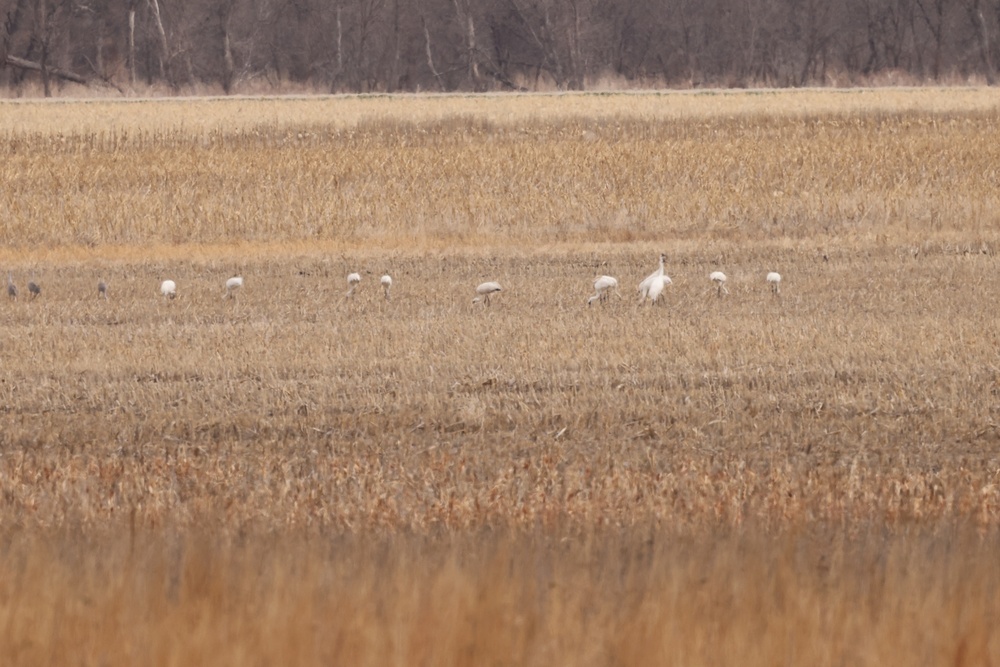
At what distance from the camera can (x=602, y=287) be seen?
15.3 meters

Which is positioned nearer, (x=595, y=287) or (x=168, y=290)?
(x=595, y=287)

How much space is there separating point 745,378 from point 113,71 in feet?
189

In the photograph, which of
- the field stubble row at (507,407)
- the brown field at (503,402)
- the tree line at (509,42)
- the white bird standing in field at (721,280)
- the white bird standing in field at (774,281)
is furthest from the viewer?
the tree line at (509,42)

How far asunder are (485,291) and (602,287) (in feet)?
Result: 4.20

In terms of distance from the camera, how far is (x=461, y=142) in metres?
28.5

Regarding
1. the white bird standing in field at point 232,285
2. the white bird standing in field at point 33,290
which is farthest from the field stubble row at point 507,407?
the white bird standing in field at point 33,290

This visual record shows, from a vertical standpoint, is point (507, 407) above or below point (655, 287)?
above

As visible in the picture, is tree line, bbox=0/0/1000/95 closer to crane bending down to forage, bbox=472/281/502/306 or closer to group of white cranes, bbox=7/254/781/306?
group of white cranes, bbox=7/254/781/306

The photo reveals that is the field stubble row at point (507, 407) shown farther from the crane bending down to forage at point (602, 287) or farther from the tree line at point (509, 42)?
the tree line at point (509, 42)

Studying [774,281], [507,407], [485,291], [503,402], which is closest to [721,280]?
[774,281]

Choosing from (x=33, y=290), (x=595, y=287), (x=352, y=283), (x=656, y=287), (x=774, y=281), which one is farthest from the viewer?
(x=352, y=283)

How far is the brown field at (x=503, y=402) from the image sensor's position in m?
4.21

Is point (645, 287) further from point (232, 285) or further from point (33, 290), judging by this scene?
point (33, 290)

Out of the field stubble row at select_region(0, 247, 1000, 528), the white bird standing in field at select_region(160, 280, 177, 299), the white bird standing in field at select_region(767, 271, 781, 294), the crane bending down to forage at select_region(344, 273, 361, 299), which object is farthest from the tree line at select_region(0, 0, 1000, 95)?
the field stubble row at select_region(0, 247, 1000, 528)
